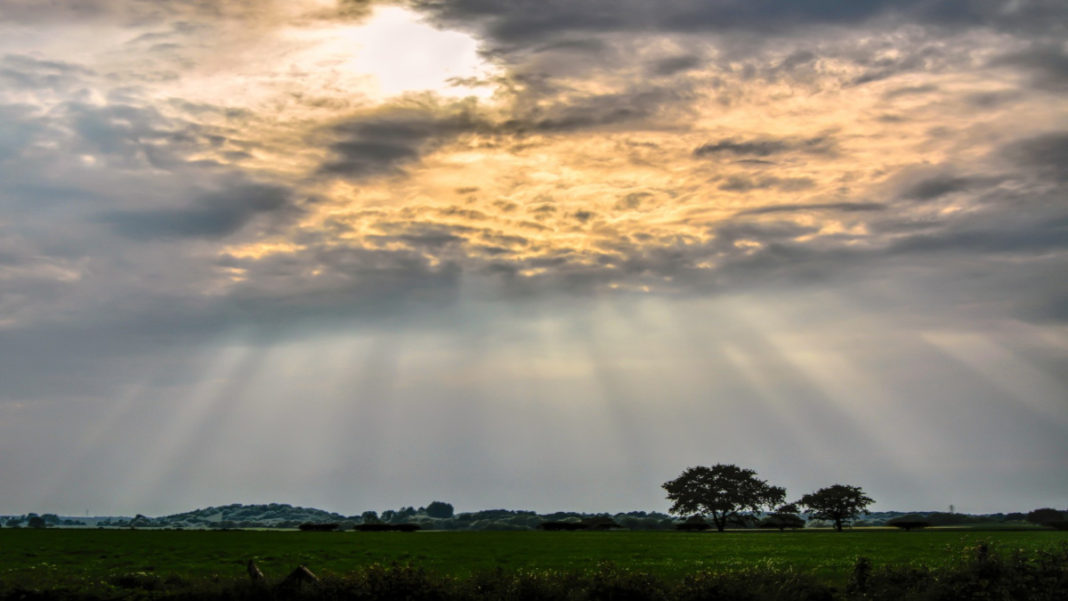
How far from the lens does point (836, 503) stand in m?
179

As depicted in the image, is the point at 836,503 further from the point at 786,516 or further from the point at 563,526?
the point at 563,526

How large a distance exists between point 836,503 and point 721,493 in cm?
2563

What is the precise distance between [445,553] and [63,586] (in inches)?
1239

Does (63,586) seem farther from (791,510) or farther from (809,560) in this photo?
(791,510)

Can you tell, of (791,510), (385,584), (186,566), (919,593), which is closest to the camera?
(919,593)

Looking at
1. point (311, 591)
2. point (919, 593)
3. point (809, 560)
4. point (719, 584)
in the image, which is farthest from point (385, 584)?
point (809, 560)

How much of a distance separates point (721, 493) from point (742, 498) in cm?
432

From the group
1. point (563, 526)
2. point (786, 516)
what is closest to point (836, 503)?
point (786, 516)

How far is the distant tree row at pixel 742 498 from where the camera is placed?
175125 millimetres

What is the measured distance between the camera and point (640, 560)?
50.0 m

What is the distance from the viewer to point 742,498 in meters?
175

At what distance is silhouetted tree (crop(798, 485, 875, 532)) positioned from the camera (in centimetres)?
17838

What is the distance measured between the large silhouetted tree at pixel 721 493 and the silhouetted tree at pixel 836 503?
8.42 metres

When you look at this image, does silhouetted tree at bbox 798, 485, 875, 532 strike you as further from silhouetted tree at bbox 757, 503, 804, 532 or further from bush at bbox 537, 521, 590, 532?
bush at bbox 537, 521, 590, 532
